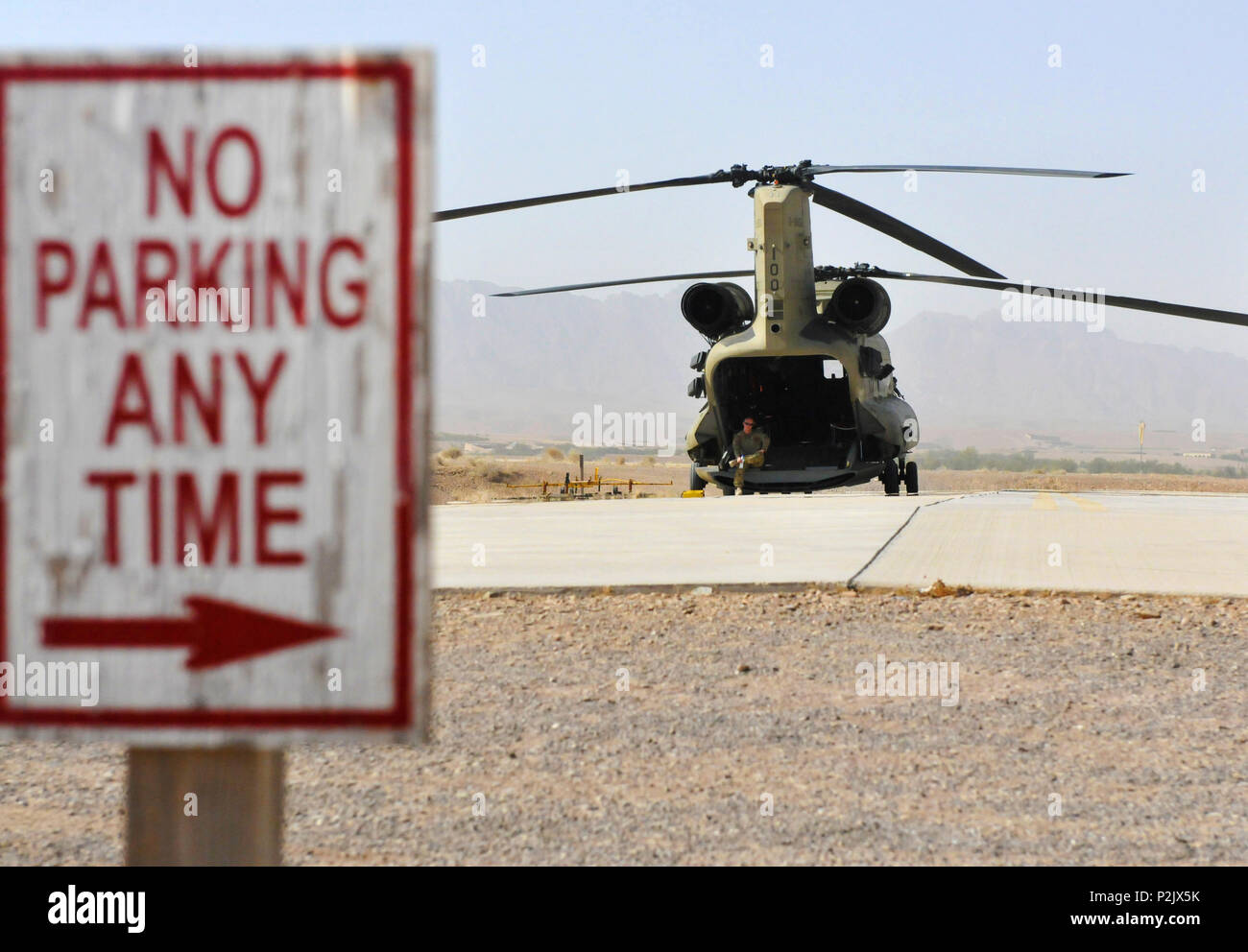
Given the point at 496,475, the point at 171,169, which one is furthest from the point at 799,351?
the point at 496,475

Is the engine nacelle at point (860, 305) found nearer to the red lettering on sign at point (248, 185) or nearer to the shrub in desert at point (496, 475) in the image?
the red lettering on sign at point (248, 185)

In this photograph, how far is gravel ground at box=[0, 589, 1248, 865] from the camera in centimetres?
427

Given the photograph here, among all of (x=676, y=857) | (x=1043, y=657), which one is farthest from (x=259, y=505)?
(x=1043, y=657)

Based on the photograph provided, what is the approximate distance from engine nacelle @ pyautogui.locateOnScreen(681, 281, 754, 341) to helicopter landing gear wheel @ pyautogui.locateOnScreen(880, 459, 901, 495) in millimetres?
3562

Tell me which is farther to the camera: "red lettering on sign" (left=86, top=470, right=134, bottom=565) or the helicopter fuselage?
the helicopter fuselage

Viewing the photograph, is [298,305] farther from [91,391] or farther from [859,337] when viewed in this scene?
[859,337]

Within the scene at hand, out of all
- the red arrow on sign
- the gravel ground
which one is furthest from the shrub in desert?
the red arrow on sign

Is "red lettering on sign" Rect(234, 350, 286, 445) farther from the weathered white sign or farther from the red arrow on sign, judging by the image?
the red arrow on sign

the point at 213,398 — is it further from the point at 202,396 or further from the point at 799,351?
the point at 799,351

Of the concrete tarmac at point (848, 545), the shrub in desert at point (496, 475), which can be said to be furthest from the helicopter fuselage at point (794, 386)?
the shrub in desert at point (496, 475)

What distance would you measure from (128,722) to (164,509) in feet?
0.70

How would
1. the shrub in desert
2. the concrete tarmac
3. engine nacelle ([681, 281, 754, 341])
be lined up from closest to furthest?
the concrete tarmac, engine nacelle ([681, 281, 754, 341]), the shrub in desert
